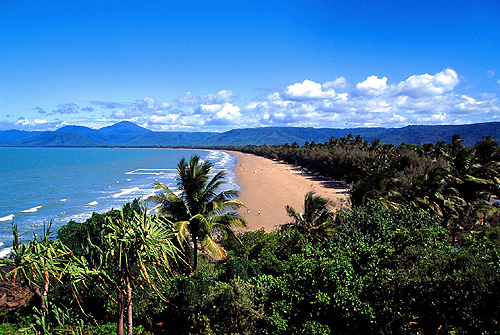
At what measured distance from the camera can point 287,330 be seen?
8.75 metres

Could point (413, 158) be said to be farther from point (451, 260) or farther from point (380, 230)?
point (451, 260)

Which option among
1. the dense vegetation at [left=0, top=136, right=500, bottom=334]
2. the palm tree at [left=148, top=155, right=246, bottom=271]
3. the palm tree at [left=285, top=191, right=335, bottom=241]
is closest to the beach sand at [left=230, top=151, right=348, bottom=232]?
the palm tree at [left=285, top=191, right=335, bottom=241]

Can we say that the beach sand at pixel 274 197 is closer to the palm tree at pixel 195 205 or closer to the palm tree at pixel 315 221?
the palm tree at pixel 315 221

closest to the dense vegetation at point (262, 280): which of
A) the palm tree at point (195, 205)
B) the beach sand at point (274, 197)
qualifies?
the palm tree at point (195, 205)

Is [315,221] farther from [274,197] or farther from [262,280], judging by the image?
[274,197]

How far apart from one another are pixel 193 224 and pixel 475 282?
391 inches

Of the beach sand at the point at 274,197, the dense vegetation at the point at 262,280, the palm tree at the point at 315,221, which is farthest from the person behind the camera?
the beach sand at the point at 274,197

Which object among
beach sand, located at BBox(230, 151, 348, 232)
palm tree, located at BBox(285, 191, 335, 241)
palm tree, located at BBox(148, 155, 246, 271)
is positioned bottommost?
beach sand, located at BBox(230, 151, 348, 232)

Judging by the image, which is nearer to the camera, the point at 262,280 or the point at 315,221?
the point at 262,280

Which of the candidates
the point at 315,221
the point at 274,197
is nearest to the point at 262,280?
the point at 315,221

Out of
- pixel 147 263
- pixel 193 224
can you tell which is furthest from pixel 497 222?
pixel 147 263

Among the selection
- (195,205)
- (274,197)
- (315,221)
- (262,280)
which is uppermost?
(195,205)

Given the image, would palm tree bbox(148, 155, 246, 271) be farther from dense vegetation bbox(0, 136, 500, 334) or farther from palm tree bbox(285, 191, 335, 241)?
palm tree bbox(285, 191, 335, 241)

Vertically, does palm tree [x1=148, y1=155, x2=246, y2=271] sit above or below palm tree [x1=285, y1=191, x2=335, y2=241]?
above
